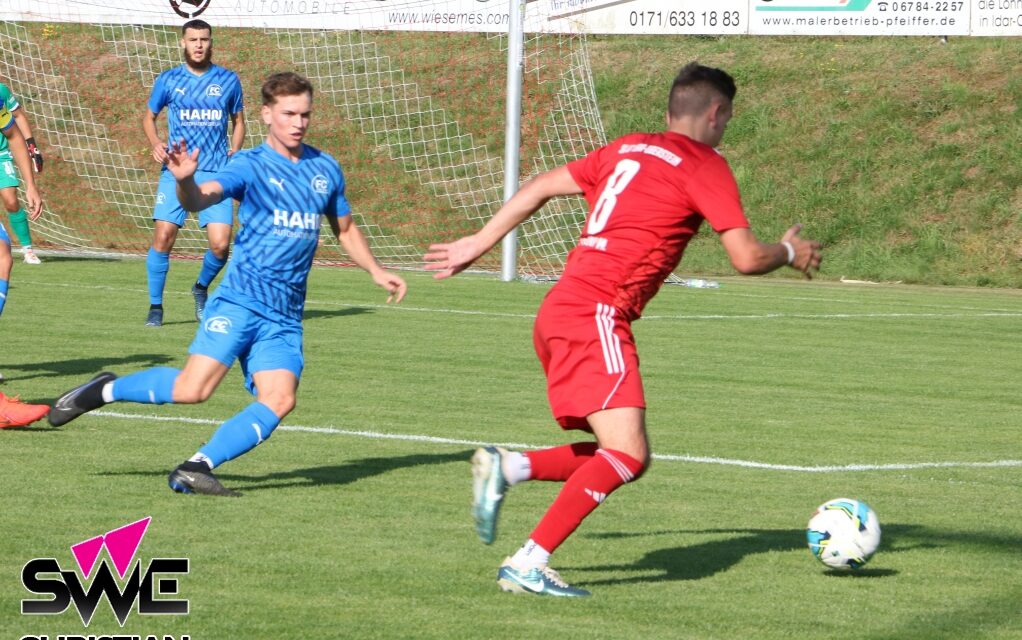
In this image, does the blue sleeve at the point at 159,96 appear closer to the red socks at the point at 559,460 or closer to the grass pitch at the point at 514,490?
the grass pitch at the point at 514,490

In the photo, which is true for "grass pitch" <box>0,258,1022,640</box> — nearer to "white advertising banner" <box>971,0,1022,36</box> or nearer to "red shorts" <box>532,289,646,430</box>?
"red shorts" <box>532,289,646,430</box>

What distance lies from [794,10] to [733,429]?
59.2ft

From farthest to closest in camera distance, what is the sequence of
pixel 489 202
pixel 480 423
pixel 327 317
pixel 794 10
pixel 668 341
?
pixel 794 10
pixel 489 202
pixel 327 317
pixel 668 341
pixel 480 423

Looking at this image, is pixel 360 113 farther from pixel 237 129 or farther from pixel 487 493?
pixel 487 493

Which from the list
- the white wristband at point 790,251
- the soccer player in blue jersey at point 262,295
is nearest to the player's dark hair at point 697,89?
the white wristband at point 790,251

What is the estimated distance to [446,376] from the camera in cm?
1088

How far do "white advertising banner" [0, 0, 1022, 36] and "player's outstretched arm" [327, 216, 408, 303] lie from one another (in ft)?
45.7

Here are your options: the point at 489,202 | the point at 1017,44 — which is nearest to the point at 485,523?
the point at 489,202

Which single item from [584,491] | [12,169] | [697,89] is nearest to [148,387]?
[584,491]

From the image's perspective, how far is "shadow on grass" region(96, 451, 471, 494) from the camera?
23.1 ft

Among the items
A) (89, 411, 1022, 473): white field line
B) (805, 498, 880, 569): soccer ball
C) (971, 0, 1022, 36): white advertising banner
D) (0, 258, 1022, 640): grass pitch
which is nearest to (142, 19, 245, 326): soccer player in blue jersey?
(0, 258, 1022, 640): grass pitch

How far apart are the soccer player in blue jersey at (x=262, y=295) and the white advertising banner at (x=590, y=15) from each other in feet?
46.7

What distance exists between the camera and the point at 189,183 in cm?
629

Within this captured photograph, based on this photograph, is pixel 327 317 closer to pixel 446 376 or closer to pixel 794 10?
pixel 446 376
